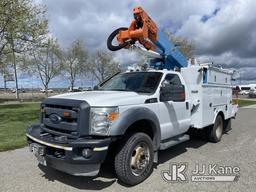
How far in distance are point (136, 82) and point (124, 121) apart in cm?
159

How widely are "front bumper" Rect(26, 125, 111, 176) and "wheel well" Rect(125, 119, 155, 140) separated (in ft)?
2.39

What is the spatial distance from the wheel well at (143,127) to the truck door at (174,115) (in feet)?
1.08

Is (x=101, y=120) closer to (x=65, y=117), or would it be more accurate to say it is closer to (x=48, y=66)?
(x=65, y=117)

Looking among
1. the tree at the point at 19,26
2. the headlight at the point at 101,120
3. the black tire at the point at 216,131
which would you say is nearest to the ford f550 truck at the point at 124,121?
the headlight at the point at 101,120

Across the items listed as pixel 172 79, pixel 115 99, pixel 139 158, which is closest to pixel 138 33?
pixel 172 79

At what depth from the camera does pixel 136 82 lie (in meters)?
5.58

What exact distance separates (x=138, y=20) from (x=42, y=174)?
394cm

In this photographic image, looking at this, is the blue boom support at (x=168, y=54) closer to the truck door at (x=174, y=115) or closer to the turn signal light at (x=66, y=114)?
the truck door at (x=174, y=115)

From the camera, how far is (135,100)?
15.1ft

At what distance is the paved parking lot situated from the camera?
4.30 metres

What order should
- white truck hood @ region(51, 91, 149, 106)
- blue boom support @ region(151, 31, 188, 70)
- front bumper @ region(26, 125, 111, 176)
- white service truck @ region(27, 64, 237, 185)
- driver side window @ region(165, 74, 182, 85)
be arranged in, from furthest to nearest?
1. blue boom support @ region(151, 31, 188, 70)
2. driver side window @ region(165, 74, 182, 85)
3. white truck hood @ region(51, 91, 149, 106)
4. white service truck @ region(27, 64, 237, 185)
5. front bumper @ region(26, 125, 111, 176)

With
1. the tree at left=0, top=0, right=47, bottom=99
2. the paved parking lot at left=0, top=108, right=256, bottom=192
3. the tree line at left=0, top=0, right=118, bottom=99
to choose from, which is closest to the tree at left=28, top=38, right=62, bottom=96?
the tree line at left=0, top=0, right=118, bottom=99

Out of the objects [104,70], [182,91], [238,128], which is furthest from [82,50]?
[182,91]

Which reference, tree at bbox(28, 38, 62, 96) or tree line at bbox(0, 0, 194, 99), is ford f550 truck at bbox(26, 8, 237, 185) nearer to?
tree line at bbox(0, 0, 194, 99)
